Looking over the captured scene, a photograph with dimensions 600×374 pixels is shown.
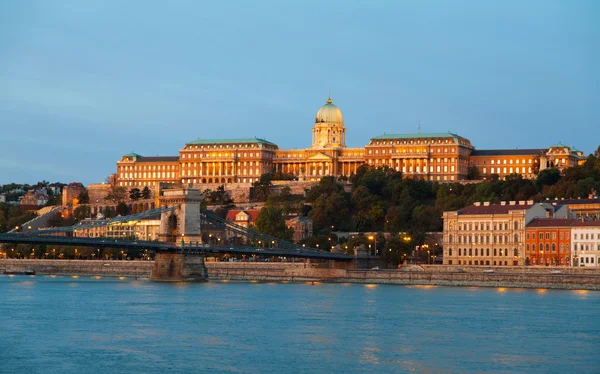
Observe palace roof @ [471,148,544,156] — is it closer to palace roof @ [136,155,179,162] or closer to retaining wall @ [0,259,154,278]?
palace roof @ [136,155,179,162]

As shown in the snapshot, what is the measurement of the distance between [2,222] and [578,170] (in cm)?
5541

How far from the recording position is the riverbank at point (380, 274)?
61.9 meters

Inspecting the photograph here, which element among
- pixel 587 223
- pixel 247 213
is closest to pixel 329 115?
pixel 247 213

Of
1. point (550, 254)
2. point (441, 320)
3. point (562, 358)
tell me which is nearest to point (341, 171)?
point (550, 254)

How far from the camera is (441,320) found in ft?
144

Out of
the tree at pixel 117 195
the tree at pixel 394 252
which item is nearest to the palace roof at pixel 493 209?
the tree at pixel 394 252

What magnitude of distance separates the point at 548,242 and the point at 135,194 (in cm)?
6430

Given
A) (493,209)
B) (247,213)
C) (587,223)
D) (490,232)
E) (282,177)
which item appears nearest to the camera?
(587,223)

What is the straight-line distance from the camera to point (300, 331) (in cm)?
4044

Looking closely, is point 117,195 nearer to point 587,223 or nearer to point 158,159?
point 158,159

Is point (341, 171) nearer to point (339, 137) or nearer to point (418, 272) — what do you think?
point (339, 137)

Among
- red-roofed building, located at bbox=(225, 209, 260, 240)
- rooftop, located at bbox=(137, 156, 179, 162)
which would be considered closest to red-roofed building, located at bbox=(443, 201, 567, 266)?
red-roofed building, located at bbox=(225, 209, 260, 240)

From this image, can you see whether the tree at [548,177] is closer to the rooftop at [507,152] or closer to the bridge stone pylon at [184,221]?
the rooftop at [507,152]

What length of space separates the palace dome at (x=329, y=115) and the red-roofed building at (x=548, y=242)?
6204 centimetres
